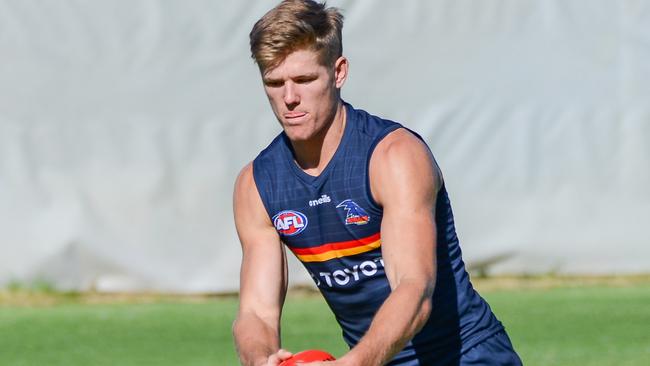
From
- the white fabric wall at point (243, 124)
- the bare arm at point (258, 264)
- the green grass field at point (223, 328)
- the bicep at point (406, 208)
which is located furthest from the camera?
the white fabric wall at point (243, 124)

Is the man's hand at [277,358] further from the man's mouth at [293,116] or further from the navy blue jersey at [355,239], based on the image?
the man's mouth at [293,116]

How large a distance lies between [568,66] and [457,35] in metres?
0.96

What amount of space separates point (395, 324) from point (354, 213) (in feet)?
1.80

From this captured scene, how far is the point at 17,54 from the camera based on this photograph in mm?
10758

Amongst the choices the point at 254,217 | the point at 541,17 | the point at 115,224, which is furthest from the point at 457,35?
the point at 254,217

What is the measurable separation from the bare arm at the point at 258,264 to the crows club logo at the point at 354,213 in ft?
1.26

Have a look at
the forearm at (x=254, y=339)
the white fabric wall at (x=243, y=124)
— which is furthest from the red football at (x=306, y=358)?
the white fabric wall at (x=243, y=124)

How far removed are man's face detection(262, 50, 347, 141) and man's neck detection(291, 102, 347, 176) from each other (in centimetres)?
5

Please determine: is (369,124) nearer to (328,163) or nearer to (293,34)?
(328,163)

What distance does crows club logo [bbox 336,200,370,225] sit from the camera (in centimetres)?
464

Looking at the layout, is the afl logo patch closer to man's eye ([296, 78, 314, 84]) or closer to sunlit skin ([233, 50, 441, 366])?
sunlit skin ([233, 50, 441, 366])

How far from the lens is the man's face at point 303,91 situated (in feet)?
14.9

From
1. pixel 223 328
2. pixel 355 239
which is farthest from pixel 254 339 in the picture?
pixel 223 328

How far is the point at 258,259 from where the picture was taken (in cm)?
496
